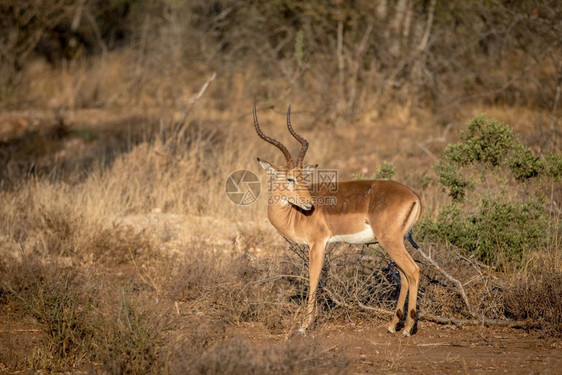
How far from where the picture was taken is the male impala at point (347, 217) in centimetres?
586

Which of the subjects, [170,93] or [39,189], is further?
[170,93]

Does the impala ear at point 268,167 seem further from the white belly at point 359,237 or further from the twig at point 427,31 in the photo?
the twig at point 427,31

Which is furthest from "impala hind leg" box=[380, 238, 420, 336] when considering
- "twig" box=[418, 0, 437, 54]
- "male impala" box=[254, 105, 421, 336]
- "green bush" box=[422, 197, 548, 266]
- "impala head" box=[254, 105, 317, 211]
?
"twig" box=[418, 0, 437, 54]

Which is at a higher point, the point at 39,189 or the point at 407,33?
the point at 407,33

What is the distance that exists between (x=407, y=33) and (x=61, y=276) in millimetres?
10831

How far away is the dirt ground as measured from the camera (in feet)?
17.1

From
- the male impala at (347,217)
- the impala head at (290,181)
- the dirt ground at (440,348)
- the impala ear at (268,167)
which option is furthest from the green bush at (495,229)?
the impala ear at (268,167)

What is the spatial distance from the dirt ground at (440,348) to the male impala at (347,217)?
0.28 m

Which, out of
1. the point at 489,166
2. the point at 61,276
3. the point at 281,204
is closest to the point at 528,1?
the point at 489,166

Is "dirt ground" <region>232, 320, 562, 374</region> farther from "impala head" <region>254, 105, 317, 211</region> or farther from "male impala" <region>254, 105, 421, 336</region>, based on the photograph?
"impala head" <region>254, 105, 317, 211</region>

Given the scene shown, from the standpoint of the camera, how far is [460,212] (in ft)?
25.2

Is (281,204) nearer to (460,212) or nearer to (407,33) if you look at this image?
(460,212)

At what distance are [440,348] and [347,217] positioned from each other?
147 centimetres

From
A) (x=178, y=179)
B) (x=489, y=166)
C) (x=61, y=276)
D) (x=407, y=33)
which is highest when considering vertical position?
(x=407, y=33)
